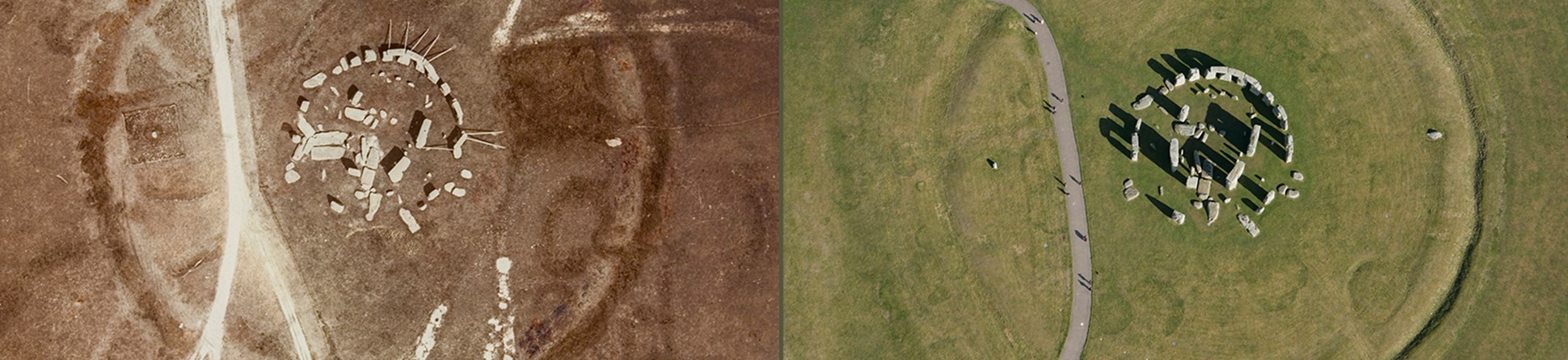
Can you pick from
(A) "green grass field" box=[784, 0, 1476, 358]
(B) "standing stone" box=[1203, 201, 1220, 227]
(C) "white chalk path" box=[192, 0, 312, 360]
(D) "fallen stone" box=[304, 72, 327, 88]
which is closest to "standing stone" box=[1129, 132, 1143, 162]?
(A) "green grass field" box=[784, 0, 1476, 358]

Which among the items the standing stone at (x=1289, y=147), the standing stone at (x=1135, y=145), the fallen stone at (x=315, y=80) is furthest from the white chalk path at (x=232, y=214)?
the standing stone at (x=1289, y=147)

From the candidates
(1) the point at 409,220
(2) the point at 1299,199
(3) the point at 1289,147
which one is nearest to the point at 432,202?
(1) the point at 409,220

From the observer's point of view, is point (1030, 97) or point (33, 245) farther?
point (1030, 97)

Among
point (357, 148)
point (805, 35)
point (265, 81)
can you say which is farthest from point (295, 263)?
point (805, 35)

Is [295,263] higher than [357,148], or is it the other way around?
[357,148]

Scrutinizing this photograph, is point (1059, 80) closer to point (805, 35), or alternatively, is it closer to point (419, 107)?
point (805, 35)

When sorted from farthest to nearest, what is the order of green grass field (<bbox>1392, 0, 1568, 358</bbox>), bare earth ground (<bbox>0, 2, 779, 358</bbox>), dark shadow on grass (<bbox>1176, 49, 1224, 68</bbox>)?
1. dark shadow on grass (<bbox>1176, 49, 1224, 68</bbox>)
2. green grass field (<bbox>1392, 0, 1568, 358</bbox>)
3. bare earth ground (<bbox>0, 2, 779, 358</bbox>)

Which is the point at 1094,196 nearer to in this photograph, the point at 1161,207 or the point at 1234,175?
the point at 1161,207

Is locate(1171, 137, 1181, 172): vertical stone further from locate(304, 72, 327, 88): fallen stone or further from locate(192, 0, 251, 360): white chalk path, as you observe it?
locate(192, 0, 251, 360): white chalk path
